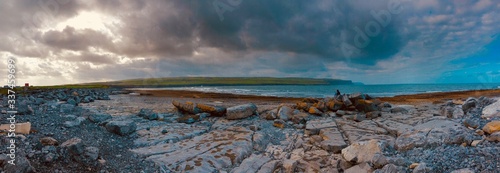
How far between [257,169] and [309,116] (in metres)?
9.85

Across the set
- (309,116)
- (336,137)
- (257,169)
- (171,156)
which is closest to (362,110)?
(309,116)

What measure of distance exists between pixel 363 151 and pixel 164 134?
8654 millimetres

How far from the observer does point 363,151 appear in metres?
8.25

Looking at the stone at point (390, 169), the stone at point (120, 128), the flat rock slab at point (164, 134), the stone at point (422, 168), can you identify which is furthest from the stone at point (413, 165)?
the stone at point (120, 128)

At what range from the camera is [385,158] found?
23.8 feet

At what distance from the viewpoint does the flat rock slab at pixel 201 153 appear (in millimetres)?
8406

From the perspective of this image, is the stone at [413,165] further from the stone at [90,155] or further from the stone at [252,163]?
the stone at [90,155]

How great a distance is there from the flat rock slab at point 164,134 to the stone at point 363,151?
7.24m

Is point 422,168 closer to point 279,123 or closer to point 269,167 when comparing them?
point 269,167

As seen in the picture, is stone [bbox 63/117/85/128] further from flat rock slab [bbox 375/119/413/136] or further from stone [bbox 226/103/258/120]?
flat rock slab [bbox 375/119/413/136]

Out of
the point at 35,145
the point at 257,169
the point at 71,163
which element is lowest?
the point at 257,169

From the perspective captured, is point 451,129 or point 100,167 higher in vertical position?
point 451,129

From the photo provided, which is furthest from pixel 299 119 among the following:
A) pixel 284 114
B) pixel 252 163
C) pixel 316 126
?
pixel 252 163

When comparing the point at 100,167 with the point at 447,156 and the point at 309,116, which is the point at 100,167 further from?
the point at 309,116
